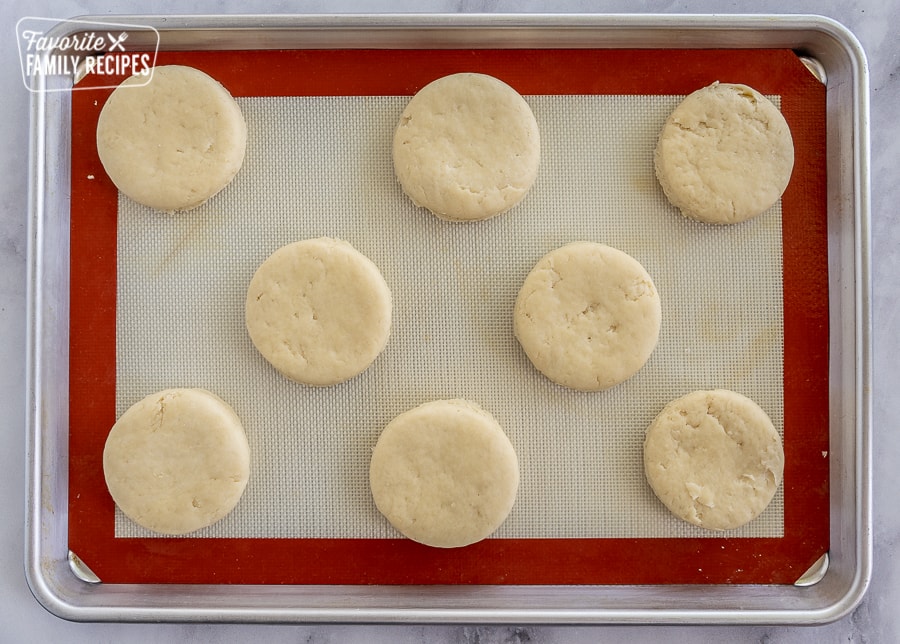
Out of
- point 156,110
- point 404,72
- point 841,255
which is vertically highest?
point 404,72

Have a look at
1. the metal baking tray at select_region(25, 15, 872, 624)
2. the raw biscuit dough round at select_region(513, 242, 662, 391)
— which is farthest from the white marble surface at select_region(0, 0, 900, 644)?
the raw biscuit dough round at select_region(513, 242, 662, 391)

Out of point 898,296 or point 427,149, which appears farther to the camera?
point 898,296

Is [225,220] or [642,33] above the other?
[642,33]

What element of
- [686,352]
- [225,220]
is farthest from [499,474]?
[225,220]

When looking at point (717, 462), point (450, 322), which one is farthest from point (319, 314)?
point (717, 462)

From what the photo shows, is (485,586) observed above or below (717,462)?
below

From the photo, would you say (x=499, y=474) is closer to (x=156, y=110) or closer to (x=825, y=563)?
(x=825, y=563)

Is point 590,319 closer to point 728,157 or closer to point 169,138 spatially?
point 728,157
